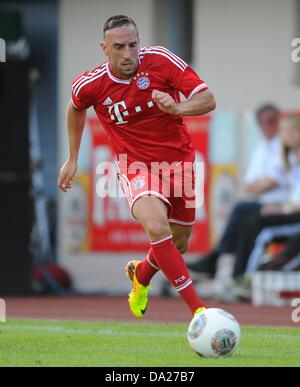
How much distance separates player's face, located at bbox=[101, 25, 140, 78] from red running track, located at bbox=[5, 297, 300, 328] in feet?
11.2

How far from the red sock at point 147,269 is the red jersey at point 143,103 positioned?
0.90m

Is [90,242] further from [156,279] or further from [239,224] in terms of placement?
[239,224]

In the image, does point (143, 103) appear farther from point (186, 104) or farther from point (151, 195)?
point (151, 195)

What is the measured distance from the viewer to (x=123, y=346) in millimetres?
8914

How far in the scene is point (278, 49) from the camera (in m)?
17.1

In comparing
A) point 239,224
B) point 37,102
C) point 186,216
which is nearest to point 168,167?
point 186,216

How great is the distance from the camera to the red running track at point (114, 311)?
12547 millimetres

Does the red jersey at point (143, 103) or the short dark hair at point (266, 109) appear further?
the short dark hair at point (266, 109)

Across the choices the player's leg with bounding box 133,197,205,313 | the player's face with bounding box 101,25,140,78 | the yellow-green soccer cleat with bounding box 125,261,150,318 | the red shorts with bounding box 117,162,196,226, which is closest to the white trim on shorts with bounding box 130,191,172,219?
the red shorts with bounding box 117,162,196,226

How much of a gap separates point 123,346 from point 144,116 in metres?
1.84

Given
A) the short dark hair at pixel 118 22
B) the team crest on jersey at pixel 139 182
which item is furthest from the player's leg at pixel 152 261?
the short dark hair at pixel 118 22

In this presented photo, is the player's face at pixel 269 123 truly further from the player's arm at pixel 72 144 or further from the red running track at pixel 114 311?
the player's arm at pixel 72 144

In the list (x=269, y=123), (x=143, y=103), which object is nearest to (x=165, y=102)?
(x=143, y=103)

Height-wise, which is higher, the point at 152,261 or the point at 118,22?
the point at 118,22
